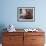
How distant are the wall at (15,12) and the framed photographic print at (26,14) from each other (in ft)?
0.34

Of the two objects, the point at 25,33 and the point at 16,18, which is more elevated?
the point at 16,18

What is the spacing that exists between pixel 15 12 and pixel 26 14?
390mm

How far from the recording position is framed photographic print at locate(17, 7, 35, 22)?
4645 mm

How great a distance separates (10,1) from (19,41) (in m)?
1.43

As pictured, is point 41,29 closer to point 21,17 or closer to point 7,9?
point 21,17

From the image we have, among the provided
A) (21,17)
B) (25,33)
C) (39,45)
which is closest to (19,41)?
(25,33)

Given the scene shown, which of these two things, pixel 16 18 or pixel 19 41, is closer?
pixel 19 41

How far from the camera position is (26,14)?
4.68 meters

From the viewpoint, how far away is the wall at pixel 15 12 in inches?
182

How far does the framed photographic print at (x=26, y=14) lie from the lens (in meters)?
4.64

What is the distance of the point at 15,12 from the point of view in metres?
4.65

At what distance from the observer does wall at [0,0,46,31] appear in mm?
4633

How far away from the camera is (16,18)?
466cm

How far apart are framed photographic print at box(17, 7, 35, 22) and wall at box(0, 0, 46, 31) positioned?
104 millimetres
